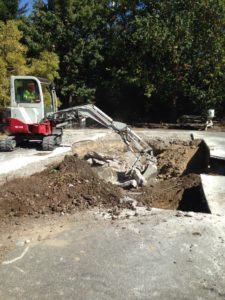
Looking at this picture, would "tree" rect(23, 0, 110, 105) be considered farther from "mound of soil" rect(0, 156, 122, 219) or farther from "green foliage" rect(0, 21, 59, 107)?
"mound of soil" rect(0, 156, 122, 219)

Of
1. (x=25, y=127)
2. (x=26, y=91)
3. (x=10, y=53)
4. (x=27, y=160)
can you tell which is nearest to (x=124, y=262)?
(x=27, y=160)

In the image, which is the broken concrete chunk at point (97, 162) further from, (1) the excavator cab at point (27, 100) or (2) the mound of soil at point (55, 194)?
(1) the excavator cab at point (27, 100)

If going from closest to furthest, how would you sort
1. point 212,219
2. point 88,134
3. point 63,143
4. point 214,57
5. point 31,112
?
point 212,219, point 31,112, point 63,143, point 88,134, point 214,57

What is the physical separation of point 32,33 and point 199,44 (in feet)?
28.5

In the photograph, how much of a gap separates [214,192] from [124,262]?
3.31 meters

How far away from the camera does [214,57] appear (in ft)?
59.2

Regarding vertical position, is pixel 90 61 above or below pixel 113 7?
below

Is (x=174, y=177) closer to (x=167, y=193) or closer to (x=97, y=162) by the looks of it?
(x=97, y=162)

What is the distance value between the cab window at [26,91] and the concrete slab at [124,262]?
6427 mm

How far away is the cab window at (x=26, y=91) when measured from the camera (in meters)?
11.9

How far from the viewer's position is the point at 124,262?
4.96 metres

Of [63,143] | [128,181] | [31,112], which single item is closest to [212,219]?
[128,181]

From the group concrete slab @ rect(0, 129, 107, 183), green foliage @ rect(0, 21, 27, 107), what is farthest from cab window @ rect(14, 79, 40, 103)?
green foliage @ rect(0, 21, 27, 107)

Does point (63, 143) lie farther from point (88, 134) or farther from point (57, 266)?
point (57, 266)
